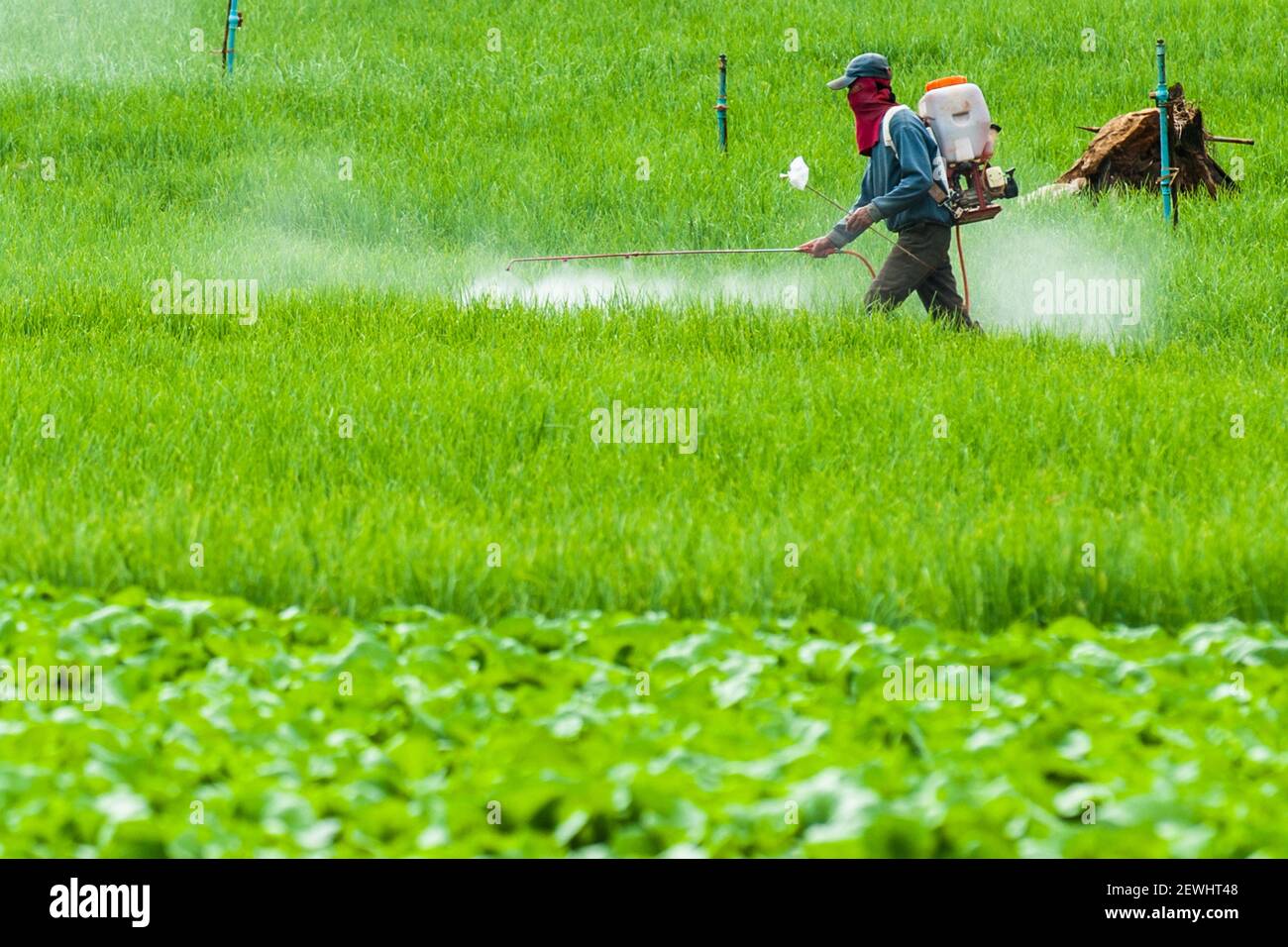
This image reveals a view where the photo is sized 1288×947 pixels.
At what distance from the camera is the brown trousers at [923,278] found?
10.2m

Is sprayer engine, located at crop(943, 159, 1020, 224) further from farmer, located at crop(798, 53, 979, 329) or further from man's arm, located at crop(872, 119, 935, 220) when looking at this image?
man's arm, located at crop(872, 119, 935, 220)

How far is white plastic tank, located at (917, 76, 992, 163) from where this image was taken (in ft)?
32.9

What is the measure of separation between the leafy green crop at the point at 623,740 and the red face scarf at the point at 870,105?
5635 mm

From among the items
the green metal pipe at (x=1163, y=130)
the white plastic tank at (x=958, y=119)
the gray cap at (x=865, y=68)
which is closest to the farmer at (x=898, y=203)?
the gray cap at (x=865, y=68)

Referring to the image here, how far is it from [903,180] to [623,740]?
6.85 metres

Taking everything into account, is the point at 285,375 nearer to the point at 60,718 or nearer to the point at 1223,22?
the point at 60,718

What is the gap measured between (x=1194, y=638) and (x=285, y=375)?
5.67m

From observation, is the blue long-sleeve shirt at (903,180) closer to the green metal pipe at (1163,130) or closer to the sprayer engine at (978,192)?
the sprayer engine at (978,192)

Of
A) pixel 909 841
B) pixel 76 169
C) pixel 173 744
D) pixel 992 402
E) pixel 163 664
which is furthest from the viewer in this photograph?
pixel 76 169

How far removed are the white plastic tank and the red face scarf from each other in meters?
0.29

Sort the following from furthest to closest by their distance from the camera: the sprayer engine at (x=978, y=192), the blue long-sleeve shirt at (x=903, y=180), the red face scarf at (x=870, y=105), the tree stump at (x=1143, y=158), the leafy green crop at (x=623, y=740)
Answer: the tree stump at (x=1143, y=158), the sprayer engine at (x=978, y=192), the red face scarf at (x=870, y=105), the blue long-sleeve shirt at (x=903, y=180), the leafy green crop at (x=623, y=740)

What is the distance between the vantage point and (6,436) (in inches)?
296

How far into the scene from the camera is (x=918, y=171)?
988 cm
